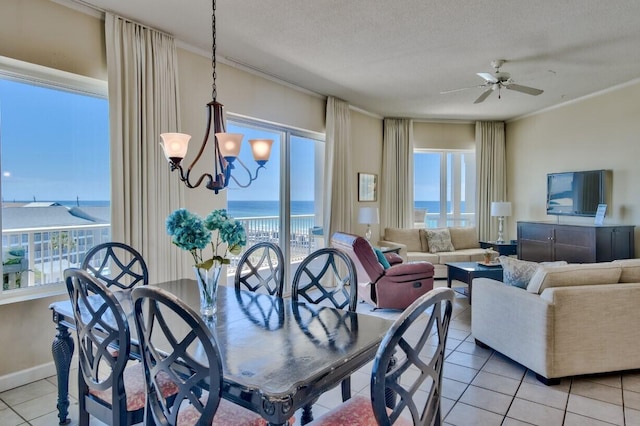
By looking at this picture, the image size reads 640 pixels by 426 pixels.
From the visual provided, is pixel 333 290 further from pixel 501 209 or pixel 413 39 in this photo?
pixel 501 209

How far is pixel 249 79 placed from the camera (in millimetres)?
4512

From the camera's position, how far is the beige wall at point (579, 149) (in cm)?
504

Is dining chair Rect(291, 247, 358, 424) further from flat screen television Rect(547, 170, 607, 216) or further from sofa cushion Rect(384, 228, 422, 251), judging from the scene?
flat screen television Rect(547, 170, 607, 216)

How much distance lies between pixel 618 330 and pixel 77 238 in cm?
447

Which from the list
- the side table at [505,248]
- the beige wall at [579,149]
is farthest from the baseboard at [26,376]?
the beige wall at [579,149]

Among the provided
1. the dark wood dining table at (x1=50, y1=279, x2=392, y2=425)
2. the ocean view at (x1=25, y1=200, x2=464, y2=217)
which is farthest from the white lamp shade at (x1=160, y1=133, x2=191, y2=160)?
the ocean view at (x1=25, y1=200, x2=464, y2=217)

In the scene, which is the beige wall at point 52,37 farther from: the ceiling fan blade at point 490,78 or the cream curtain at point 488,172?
the cream curtain at point 488,172

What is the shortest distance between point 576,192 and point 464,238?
1893 mm

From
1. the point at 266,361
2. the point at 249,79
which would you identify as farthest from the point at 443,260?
the point at 266,361

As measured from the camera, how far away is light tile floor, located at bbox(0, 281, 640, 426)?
236 centimetres

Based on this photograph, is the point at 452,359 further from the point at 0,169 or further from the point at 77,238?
the point at 0,169

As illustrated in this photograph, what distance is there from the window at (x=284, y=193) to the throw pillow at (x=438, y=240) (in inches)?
80.1

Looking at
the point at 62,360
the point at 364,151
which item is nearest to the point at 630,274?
the point at 62,360

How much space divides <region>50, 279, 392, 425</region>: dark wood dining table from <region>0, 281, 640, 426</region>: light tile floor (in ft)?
1.67
